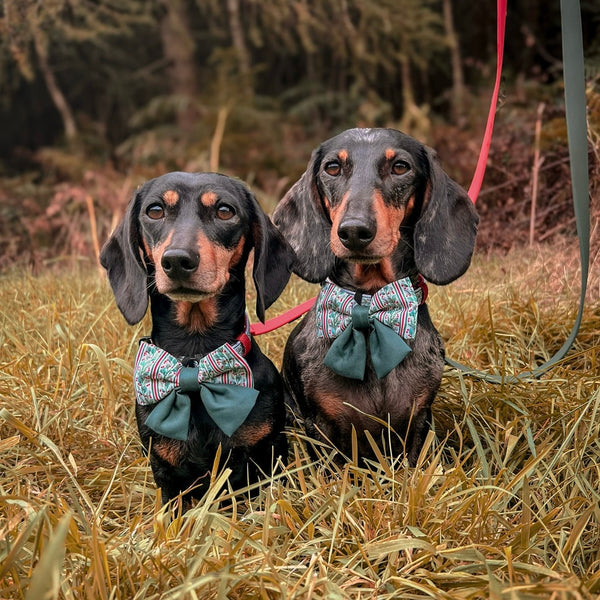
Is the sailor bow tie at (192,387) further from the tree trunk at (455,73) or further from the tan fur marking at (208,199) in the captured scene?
the tree trunk at (455,73)

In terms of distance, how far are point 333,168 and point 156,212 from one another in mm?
647

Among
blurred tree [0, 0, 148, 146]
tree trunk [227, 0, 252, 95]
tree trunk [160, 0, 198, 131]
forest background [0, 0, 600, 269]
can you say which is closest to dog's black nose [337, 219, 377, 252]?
forest background [0, 0, 600, 269]

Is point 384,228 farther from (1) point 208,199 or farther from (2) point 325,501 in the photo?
(2) point 325,501

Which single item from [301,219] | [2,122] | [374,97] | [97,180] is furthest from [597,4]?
[2,122]

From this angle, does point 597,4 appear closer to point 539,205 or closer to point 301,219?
point 539,205

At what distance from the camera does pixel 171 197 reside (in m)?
2.49

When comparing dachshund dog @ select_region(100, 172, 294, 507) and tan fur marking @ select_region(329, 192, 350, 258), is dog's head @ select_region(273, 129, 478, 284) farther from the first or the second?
dachshund dog @ select_region(100, 172, 294, 507)

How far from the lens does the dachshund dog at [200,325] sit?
93.2 inches

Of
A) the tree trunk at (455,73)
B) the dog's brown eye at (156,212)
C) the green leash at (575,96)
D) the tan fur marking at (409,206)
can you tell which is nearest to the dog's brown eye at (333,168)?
the tan fur marking at (409,206)

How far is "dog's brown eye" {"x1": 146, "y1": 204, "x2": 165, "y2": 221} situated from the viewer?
2.52m

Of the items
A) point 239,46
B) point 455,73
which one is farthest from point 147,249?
point 455,73

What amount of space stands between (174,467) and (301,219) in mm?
1018

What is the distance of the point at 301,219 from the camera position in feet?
9.01

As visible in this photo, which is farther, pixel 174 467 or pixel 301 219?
pixel 301 219
